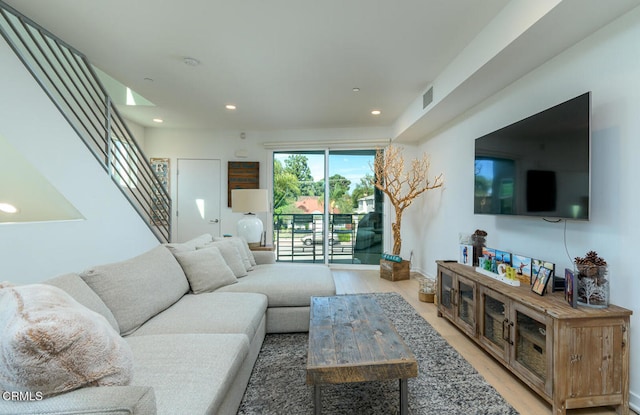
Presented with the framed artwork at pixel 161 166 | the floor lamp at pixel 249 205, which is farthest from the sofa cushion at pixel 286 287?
the framed artwork at pixel 161 166

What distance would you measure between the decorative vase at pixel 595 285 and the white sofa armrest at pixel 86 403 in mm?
2117

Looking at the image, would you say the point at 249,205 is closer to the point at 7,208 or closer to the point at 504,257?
the point at 7,208

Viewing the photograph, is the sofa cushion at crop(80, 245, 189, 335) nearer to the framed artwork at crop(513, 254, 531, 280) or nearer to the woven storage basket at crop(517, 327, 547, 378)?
the woven storage basket at crop(517, 327, 547, 378)

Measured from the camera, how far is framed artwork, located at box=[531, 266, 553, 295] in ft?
5.89

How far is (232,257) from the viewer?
9.15ft

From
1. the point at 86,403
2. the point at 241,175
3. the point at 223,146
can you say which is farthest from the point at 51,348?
the point at 223,146

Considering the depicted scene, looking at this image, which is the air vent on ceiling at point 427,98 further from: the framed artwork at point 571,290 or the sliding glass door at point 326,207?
the framed artwork at point 571,290

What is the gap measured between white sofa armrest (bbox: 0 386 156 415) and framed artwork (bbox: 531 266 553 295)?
7.01 ft

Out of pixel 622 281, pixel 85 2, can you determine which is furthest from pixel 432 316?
pixel 85 2

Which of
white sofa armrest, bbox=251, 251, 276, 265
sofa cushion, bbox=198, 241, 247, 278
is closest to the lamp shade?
white sofa armrest, bbox=251, 251, 276, 265

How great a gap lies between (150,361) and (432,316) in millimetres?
2600

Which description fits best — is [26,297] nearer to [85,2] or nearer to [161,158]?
[85,2]

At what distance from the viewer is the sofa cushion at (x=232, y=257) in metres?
2.75

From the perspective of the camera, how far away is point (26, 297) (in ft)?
2.79
